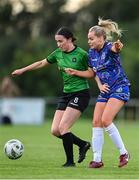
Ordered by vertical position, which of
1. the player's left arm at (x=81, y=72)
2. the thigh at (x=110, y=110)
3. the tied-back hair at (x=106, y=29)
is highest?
the tied-back hair at (x=106, y=29)

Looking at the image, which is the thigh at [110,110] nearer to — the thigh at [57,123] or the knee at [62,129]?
the knee at [62,129]

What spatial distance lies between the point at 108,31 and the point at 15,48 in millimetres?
51127

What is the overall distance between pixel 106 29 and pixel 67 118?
1.54 m

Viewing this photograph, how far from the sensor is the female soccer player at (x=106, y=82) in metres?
12.5

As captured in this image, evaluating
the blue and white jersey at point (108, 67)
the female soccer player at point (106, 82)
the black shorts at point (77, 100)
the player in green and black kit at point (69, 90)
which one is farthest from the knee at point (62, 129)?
the blue and white jersey at point (108, 67)

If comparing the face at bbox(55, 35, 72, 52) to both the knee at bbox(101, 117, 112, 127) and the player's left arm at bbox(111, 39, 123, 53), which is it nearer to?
the player's left arm at bbox(111, 39, 123, 53)

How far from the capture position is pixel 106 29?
12.6m

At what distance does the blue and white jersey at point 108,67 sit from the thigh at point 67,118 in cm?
69

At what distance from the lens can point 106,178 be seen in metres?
10.9

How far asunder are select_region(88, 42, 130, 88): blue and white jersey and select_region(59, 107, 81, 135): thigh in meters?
Result: 0.69

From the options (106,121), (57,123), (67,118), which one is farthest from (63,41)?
(106,121)

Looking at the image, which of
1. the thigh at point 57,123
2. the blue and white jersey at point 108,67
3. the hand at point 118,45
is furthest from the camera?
the thigh at point 57,123

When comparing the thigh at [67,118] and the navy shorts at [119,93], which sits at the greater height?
the navy shorts at [119,93]

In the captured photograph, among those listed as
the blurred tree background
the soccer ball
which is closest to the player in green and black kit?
the soccer ball
